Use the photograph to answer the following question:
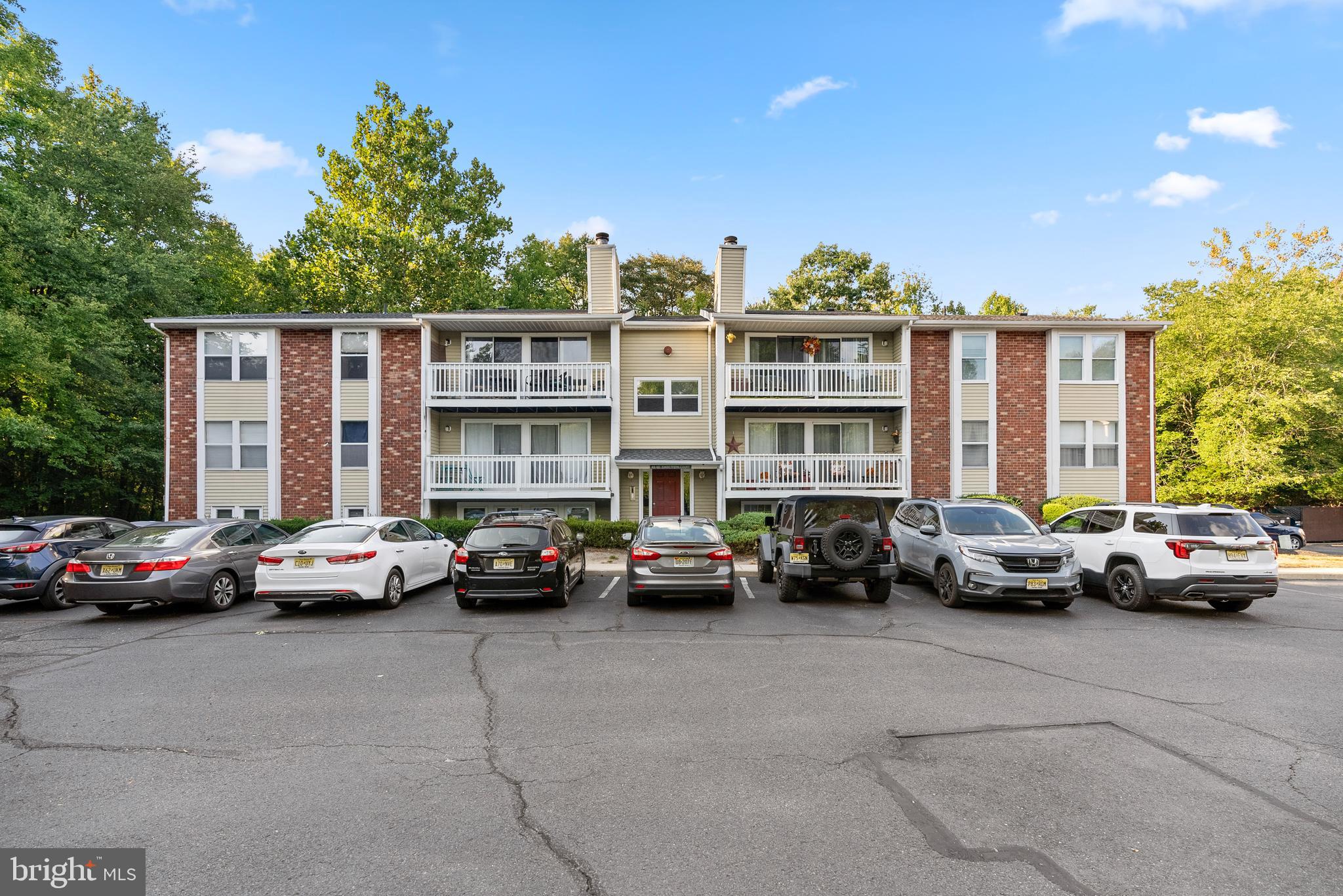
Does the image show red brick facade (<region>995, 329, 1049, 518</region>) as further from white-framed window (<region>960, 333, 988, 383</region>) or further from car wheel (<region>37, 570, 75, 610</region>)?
car wheel (<region>37, 570, 75, 610</region>)

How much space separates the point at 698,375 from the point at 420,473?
9.05m

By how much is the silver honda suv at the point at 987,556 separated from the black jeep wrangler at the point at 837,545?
3.19 ft

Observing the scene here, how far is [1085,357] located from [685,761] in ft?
69.6

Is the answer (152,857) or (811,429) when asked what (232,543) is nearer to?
(152,857)

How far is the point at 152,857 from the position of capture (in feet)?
10.6

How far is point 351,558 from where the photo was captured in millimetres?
9688

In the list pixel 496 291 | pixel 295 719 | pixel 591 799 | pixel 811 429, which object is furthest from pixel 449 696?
pixel 496 291

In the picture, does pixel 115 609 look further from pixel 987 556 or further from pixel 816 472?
pixel 816 472

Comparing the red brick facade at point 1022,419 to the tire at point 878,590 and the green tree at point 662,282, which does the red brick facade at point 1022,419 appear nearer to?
the tire at point 878,590

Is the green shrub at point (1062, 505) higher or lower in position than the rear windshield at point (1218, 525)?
lower

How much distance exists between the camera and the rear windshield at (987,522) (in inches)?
422

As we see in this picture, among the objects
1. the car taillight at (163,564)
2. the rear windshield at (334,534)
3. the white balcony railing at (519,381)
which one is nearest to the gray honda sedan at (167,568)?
the car taillight at (163,564)

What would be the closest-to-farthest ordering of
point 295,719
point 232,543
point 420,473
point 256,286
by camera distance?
1. point 295,719
2. point 232,543
3. point 420,473
4. point 256,286

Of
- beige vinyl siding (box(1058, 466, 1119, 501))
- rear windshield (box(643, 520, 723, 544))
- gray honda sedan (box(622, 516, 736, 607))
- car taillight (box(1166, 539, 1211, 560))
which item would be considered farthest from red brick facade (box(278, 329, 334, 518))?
beige vinyl siding (box(1058, 466, 1119, 501))
